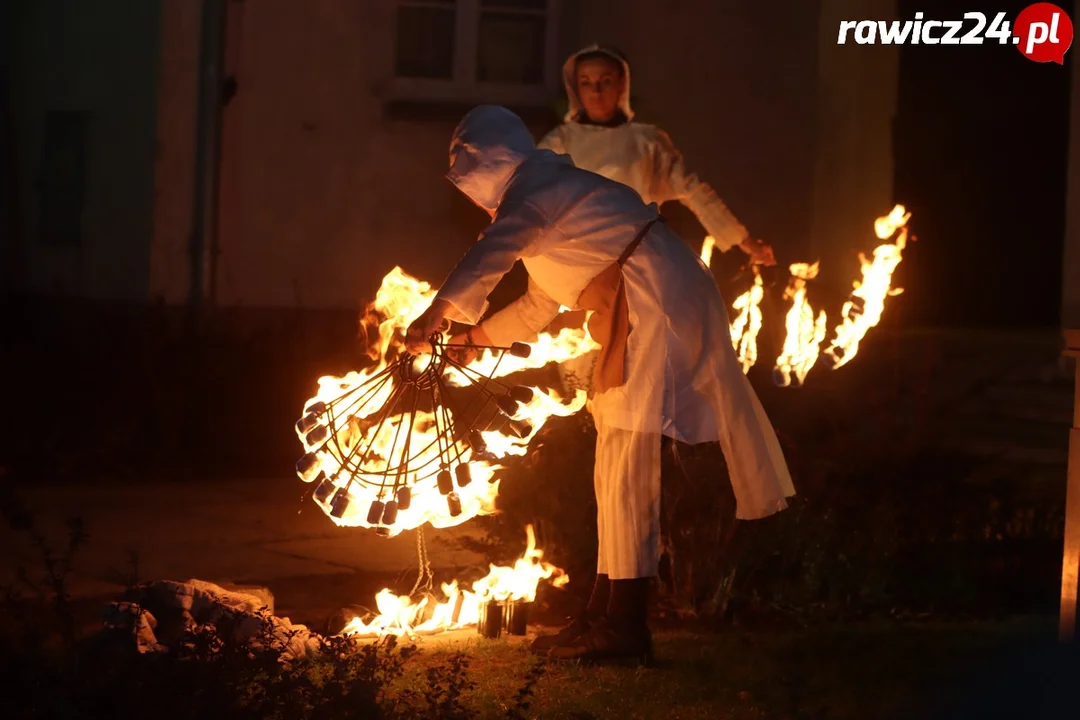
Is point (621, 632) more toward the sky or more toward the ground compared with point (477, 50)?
more toward the ground

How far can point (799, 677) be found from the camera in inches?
233

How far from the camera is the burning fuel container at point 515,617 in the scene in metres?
6.42

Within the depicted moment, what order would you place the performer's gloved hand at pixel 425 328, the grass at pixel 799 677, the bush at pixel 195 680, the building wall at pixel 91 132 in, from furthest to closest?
1. the building wall at pixel 91 132
2. the grass at pixel 799 677
3. the performer's gloved hand at pixel 425 328
4. the bush at pixel 195 680

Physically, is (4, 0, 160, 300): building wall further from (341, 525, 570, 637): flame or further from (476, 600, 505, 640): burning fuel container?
(476, 600, 505, 640): burning fuel container

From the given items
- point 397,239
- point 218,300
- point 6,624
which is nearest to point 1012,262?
point 397,239

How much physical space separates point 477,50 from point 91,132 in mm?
3239

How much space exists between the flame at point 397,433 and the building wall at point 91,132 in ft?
20.8

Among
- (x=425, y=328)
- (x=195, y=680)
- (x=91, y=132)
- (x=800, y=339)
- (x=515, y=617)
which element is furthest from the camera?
(x=91, y=132)

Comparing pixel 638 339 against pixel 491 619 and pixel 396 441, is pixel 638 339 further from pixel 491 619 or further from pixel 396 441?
pixel 491 619

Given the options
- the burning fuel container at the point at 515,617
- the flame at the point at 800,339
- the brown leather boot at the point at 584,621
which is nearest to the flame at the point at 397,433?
the burning fuel container at the point at 515,617

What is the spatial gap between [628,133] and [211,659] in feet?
13.1

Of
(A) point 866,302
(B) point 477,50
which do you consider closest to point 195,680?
(A) point 866,302

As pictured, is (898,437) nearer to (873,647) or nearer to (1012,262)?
(873,647)

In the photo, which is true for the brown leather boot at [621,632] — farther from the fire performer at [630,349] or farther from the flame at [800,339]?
the flame at [800,339]
